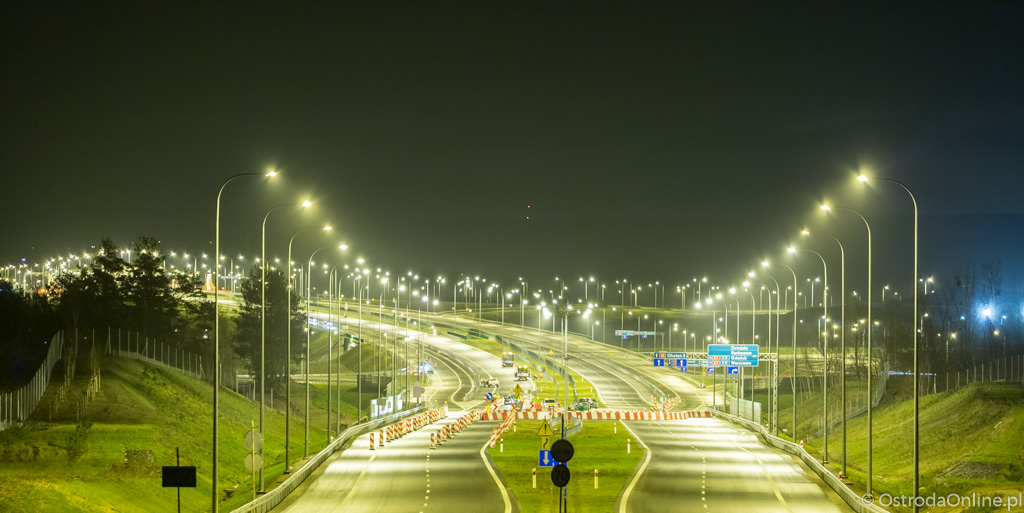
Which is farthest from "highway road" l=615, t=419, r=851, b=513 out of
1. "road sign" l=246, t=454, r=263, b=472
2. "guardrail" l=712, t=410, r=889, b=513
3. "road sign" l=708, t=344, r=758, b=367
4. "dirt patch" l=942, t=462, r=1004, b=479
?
"road sign" l=708, t=344, r=758, b=367

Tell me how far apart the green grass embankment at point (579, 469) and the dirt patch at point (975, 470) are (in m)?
14.9

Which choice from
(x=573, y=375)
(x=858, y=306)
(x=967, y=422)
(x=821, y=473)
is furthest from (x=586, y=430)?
(x=858, y=306)

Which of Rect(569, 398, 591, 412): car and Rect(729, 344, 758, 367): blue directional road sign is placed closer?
Rect(729, 344, 758, 367): blue directional road sign

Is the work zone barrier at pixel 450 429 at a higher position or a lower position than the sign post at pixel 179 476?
lower

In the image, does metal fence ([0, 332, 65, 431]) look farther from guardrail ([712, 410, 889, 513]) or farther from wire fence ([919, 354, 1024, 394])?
wire fence ([919, 354, 1024, 394])

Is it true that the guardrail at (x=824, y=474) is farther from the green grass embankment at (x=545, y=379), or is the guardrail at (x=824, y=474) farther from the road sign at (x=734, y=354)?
the green grass embankment at (x=545, y=379)

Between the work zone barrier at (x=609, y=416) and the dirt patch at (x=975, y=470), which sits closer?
the dirt patch at (x=975, y=470)

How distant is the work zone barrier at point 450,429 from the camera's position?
59.6 meters

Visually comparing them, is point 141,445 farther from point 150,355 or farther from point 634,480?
Result: point 150,355

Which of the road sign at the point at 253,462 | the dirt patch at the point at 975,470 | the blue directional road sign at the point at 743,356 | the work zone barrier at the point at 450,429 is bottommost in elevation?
the work zone barrier at the point at 450,429

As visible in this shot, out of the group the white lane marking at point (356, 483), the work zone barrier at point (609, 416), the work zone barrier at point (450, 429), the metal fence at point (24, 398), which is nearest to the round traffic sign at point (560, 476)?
the white lane marking at point (356, 483)

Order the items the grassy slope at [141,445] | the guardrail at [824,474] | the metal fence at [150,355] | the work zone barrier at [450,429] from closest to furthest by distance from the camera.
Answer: the guardrail at [824,474], the grassy slope at [141,445], the work zone barrier at [450,429], the metal fence at [150,355]

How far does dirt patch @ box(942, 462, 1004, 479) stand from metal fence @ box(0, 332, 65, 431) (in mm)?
43439

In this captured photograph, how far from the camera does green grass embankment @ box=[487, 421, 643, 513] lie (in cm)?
3722
